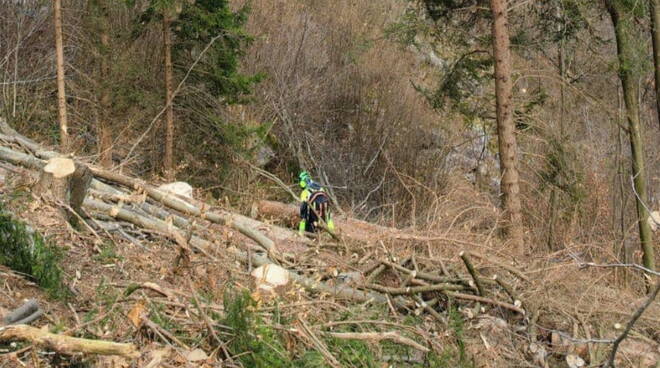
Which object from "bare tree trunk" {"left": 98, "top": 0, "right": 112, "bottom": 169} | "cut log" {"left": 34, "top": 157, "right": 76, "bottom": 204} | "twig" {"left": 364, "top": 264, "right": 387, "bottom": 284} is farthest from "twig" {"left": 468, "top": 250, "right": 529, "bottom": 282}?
"bare tree trunk" {"left": 98, "top": 0, "right": 112, "bottom": 169}

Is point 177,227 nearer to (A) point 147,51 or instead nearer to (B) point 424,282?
(B) point 424,282

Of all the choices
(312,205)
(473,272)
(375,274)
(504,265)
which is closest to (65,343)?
(375,274)

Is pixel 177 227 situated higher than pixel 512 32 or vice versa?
pixel 512 32

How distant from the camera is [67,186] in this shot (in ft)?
19.2

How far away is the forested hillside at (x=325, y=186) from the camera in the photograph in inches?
190

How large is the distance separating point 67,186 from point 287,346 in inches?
95.7

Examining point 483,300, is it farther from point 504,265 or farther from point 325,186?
point 325,186

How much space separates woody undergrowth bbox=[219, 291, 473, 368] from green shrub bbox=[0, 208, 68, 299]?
1.16 m

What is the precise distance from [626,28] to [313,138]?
8.68 meters

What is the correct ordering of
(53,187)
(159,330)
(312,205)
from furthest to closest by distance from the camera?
(312,205), (53,187), (159,330)

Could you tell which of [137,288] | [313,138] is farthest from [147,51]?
[137,288]

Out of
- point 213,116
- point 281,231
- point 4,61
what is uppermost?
point 4,61

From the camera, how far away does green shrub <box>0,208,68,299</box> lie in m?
4.77

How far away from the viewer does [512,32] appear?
45.3 ft
